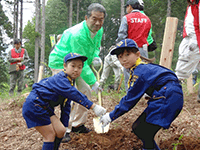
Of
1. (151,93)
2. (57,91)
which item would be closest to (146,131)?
(151,93)

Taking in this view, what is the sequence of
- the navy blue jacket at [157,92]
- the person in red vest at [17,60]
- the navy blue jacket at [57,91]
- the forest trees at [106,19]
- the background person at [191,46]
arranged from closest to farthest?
the navy blue jacket at [157,92], the navy blue jacket at [57,91], the background person at [191,46], the person in red vest at [17,60], the forest trees at [106,19]

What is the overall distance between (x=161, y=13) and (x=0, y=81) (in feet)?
53.1

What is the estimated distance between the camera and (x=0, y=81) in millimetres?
16953

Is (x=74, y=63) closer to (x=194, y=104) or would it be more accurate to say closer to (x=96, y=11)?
(x=96, y=11)

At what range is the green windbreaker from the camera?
3259 mm

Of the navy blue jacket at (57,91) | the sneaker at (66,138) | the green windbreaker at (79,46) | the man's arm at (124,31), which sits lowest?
the sneaker at (66,138)

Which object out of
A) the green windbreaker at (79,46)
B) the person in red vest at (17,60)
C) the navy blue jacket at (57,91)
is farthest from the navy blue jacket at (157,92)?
the person in red vest at (17,60)

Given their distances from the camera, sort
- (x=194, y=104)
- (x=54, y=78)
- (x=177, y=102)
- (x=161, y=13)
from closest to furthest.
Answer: (x=177, y=102) → (x=54, y=78) → (x=194, y=104) → (x=161, y=13)

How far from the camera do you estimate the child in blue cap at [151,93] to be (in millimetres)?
2037

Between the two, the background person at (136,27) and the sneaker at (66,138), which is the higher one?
the background person at (136,27)

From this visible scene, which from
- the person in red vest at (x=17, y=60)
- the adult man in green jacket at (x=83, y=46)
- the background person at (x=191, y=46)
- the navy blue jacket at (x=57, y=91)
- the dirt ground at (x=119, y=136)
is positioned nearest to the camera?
the navy blue jacket at (x=57, y=91)

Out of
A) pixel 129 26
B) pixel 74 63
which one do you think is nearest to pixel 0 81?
pixel 129 26

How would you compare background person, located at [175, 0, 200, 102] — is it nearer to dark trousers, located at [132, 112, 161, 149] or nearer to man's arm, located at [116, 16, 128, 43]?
man's arm, located at [116, 16, 128, 43]

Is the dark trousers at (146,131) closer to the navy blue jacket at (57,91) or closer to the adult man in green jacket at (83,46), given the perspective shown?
the navy blue jacket at (57,91)
